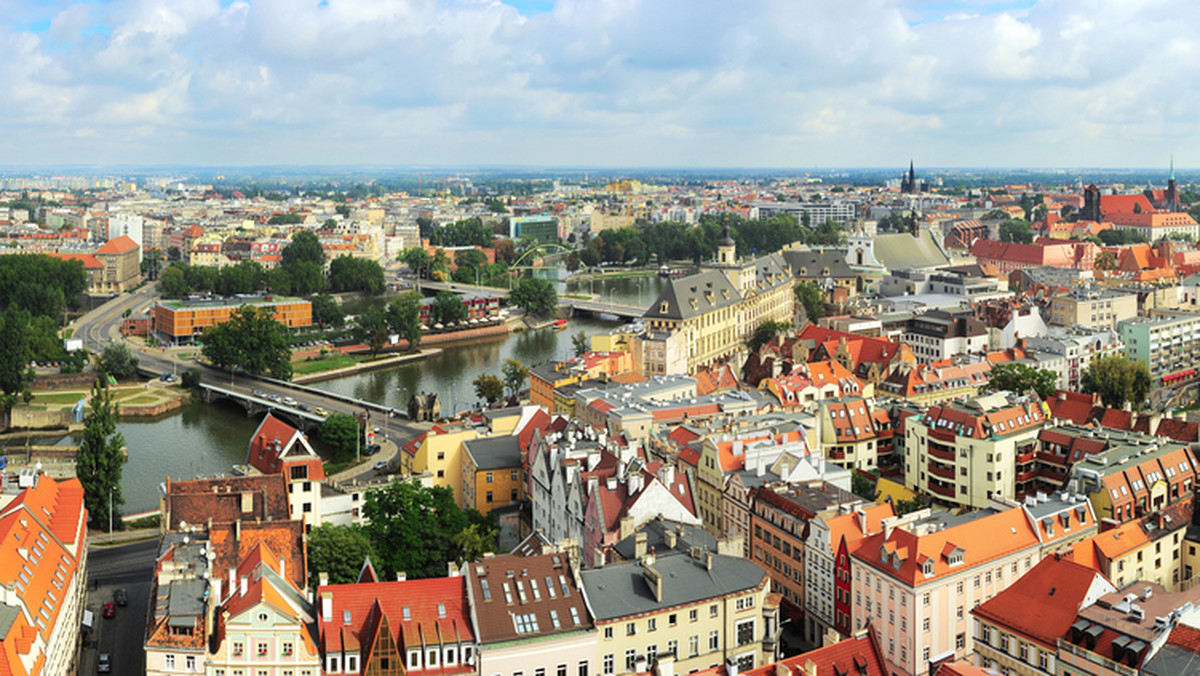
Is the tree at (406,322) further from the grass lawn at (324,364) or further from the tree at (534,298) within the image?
the tree at (534,298)

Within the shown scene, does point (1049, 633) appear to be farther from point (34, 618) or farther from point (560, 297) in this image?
point (560, 297)

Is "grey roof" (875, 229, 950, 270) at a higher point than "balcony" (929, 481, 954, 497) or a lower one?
higher

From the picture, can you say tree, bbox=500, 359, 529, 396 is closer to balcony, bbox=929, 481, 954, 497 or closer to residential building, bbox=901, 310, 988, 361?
residential building, bbox=901, 310, 988, 361

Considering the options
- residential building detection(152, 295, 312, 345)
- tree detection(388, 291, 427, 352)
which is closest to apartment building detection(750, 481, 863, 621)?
tree detection(388, 291, 427, 352)

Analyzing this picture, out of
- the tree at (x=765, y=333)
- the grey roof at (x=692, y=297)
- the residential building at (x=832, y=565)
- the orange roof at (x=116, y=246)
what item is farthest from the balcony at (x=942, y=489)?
the orange roof at (x=116, y=246)

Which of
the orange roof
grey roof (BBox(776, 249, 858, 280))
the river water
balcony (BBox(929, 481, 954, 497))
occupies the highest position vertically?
the orange roof

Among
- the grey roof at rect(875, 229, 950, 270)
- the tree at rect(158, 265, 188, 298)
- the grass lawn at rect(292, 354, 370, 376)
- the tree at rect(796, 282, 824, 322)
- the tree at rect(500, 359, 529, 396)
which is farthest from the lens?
the tree at rect(158, 265, 188, 298)

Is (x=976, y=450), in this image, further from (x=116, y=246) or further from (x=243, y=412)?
(x=116, y=246)

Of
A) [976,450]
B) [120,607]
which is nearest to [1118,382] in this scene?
[976,450]
